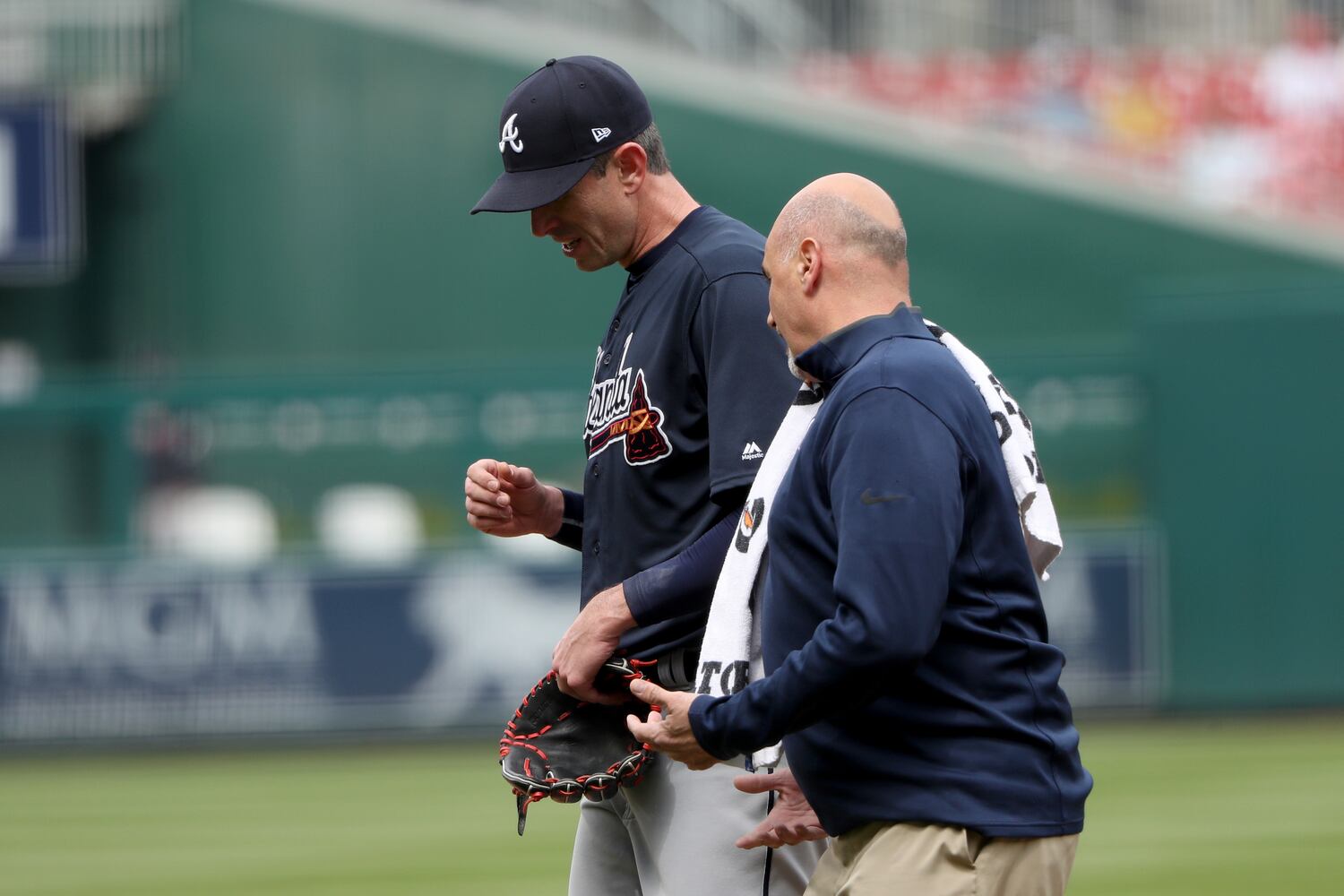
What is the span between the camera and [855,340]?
3061mm

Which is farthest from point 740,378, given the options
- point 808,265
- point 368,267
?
point 368,267

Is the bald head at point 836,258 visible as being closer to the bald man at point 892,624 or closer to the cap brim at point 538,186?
the bald man at point 892,624

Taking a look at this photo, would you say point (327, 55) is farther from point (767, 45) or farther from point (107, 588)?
point (107, 588)

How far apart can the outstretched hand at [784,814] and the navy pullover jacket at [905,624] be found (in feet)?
0.66

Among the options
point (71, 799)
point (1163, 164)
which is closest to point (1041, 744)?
point (71, 799)

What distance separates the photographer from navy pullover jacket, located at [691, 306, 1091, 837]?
9.28 feet

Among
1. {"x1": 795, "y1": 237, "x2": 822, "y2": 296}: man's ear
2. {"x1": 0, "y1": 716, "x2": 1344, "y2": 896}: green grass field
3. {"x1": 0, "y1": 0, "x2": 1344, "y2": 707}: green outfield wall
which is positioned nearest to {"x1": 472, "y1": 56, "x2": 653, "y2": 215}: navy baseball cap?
{"x1": 795, "y1": 237, "x2": 822, "y2": 296}: man's ear

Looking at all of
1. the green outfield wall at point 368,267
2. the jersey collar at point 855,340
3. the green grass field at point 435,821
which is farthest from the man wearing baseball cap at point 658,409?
the green outfield wall at point 368,267

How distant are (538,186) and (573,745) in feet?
3.63

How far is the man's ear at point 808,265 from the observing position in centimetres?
309

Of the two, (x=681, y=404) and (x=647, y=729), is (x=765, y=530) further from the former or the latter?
(x=681, y=404)

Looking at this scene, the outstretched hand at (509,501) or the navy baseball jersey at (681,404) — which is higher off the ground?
the navy baseball jersey at (681,404)

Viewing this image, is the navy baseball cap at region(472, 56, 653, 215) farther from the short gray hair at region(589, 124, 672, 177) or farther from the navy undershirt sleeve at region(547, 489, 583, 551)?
the navy undershirt sleeve at region(547, 489, 583, 551)

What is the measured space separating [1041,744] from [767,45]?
651 inches
